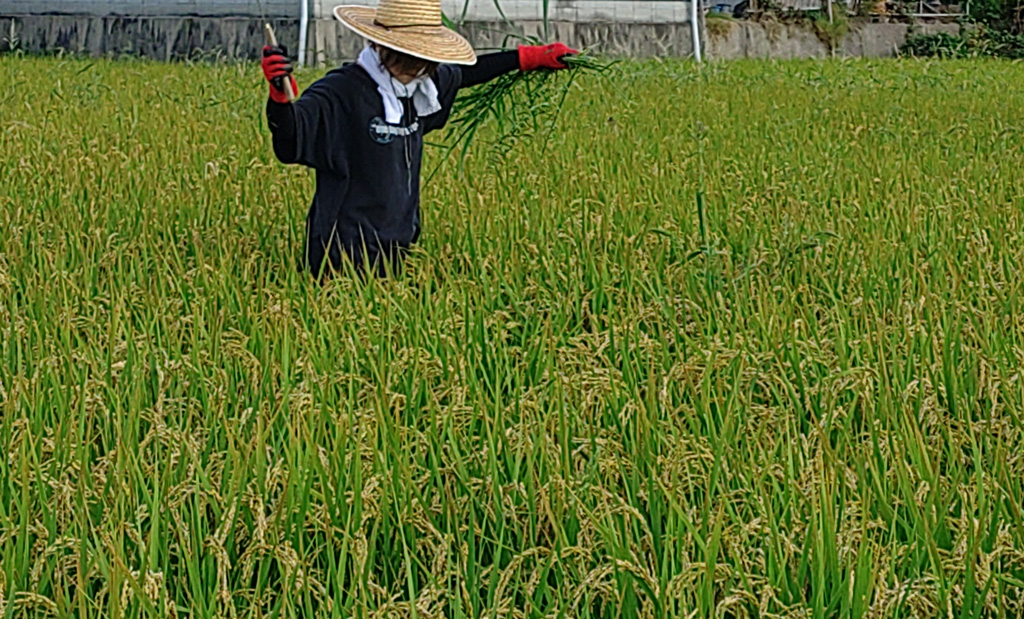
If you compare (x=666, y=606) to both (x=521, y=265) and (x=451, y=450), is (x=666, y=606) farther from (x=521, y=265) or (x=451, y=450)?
(x=521, y=265)

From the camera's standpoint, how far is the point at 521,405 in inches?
86.0

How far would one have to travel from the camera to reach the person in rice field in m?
3.39

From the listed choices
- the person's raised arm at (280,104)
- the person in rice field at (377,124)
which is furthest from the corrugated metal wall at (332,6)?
the person's raised arm at (280,104)

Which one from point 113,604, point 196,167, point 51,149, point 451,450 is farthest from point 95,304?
point 51,149

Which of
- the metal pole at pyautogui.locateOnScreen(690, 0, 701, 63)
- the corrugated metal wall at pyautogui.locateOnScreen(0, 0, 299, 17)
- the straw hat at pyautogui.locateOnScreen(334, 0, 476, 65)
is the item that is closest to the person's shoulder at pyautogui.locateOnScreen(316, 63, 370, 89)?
the straw hat at pyautogui.locateOnScreen(334, 0, 476, 65)

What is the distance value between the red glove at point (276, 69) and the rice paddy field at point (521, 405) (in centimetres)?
39

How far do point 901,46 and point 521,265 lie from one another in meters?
17.2

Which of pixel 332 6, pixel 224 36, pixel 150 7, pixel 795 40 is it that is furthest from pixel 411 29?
pixel 795 40

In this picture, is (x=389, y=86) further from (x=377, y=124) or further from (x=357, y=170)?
(x=357, y=170)

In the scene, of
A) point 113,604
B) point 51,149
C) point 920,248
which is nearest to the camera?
point 113,604

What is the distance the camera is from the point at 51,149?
18.6 ft

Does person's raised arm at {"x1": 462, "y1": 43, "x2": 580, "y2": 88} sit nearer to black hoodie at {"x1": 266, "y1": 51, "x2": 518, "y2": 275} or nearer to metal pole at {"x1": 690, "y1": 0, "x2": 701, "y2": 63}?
black hoodie at {"x1": 266, "y1": 51, "x2": 518, "y2": 275}

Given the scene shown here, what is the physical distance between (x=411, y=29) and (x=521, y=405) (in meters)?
1.47

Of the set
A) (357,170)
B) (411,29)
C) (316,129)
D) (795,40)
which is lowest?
(357,170)
